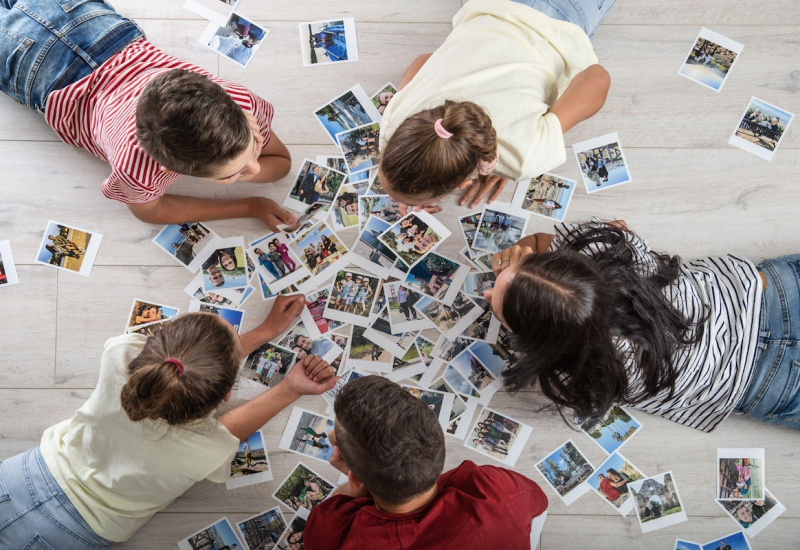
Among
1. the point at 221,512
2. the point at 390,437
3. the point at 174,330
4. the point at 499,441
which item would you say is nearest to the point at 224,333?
the point at 174,330

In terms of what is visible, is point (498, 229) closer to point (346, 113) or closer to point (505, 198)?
point (505, 198)

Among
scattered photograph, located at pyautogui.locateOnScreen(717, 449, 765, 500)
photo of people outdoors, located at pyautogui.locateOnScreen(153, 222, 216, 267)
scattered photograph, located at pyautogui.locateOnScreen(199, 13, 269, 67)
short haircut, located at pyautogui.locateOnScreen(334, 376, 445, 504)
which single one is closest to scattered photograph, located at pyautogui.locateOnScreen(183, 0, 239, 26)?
scattered photograph, located at pyautogui.locateOnScreen(199, 13, 269, 67)

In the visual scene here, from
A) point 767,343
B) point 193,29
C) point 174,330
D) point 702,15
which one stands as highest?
point 702,15

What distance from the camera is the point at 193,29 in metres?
1.53

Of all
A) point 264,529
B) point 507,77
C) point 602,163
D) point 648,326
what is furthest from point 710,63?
point 264,529

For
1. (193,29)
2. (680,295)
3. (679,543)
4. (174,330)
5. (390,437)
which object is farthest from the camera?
(193,29)

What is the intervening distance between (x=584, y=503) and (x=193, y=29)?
64.6 inches

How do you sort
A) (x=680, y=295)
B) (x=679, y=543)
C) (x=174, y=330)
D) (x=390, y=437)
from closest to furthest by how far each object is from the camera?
(x=390, y=437) → (x=174, y=330) → (x=680, y=295) → (x=679, y=543)

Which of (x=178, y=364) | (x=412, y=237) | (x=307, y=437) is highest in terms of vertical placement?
(x=412, y=237)

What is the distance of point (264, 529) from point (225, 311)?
568 mm

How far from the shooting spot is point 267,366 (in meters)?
1.46

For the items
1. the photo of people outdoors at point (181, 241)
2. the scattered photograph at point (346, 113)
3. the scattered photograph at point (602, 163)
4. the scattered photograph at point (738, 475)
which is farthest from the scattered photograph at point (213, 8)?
the scattered photograph at point (738, 475)

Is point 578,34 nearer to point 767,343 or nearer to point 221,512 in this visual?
point 767,343

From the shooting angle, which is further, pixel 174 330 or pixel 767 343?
pixel 767 343
